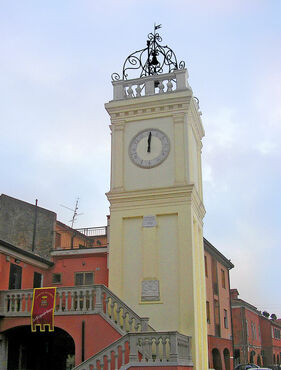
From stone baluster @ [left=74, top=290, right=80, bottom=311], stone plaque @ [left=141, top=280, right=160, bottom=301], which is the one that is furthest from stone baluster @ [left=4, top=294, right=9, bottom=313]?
stone plaque @ [left=141, top=280, right=160, bottom=301]

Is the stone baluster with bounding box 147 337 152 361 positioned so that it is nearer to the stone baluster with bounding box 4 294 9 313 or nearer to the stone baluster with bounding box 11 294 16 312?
the stone baluster with bounding box 11 294 16 312

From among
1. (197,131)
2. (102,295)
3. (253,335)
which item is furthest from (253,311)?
(102,295)

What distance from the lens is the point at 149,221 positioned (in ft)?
74.5

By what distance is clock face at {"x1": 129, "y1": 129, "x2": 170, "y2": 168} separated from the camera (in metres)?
23.7

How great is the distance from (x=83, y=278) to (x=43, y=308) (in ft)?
28.9

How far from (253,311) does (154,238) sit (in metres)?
47.9

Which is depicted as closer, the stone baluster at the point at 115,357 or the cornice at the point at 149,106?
the stone baluster at the point at 115,357

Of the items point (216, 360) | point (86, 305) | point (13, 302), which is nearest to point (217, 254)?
point (216, 360)

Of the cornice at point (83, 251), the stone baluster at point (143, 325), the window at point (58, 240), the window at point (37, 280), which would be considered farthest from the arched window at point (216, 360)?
the stone baluster at point (143, 325)

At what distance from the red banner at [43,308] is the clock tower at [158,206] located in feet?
10.2

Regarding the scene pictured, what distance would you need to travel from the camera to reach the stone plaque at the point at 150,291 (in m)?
21.5

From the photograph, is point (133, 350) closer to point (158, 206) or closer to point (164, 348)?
point (164, 348)

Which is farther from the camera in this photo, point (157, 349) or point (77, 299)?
point (77, 299)

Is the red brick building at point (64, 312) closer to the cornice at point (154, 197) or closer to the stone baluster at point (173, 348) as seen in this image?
the stone baluster at point (173, 348)
